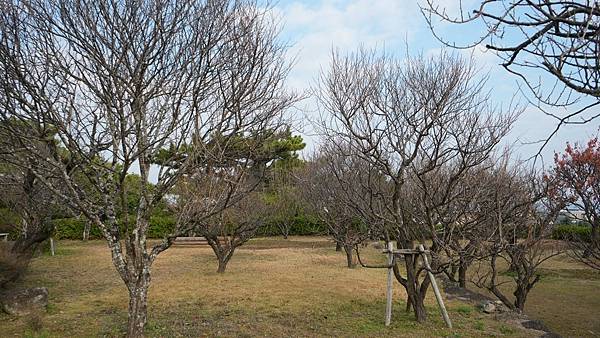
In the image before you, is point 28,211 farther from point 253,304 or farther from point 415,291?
point 415,291

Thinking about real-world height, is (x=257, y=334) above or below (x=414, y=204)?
A: below

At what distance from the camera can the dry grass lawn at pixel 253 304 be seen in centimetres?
627

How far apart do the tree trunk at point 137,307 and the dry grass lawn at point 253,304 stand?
489 millimetres

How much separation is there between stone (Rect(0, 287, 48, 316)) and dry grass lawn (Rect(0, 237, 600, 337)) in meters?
0.18

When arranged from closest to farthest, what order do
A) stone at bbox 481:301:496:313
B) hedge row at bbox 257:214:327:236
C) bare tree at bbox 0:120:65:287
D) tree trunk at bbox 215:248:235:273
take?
stone at bbox 481:301:496:313 → bare tree at bbox 0:120:65:287 → tree trunk at bbox 215:248:235:273 → hedge row at bbox 257:214:327:236

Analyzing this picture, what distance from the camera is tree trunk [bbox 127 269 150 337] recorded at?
5305mm

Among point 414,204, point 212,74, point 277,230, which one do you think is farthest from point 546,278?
point 277,230

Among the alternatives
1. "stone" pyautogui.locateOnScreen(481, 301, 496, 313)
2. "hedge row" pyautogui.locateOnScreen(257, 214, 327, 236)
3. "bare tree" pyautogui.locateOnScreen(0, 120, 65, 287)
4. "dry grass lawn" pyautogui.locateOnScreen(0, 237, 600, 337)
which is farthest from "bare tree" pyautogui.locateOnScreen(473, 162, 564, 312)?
"hedge row" pyautogui.locateOnScreen(257, 214, 327, 236)

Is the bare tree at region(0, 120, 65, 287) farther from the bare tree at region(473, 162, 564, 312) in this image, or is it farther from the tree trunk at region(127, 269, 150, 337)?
the bare tree at region(473, 162, 564, 312)

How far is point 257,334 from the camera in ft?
19.6

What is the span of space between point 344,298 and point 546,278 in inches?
322

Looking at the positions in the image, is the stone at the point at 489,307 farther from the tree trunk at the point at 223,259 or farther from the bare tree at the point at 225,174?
the tree trunk at the point at 223,259

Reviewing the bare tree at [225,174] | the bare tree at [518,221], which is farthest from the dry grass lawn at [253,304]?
the bare tree at [225,174]

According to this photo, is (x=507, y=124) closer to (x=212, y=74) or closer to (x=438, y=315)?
(x=438, y=315)
